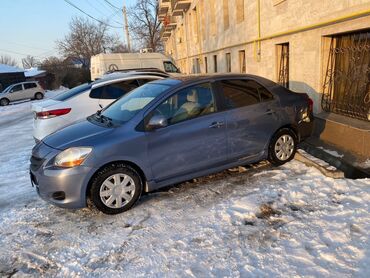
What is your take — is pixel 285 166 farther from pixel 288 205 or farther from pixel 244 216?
pixel 244 216

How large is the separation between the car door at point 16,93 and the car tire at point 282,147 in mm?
25229

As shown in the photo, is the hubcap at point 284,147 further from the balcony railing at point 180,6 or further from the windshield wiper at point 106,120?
the balcony railing at point 180,6

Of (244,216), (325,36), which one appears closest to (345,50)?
(325,36)

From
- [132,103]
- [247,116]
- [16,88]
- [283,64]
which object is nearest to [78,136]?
[132,103]

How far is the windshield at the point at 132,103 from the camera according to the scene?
14.8ft

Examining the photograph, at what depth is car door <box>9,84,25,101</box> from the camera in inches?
1013

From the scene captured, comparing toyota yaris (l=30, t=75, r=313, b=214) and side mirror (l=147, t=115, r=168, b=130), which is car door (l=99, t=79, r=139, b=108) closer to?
toyota yaris (l=30, t=75, r=313, b=214)

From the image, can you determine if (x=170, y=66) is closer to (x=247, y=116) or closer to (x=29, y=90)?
(x=247, y=116)

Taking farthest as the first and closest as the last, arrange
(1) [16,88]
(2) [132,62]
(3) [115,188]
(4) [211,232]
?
(1) [16,88] → (2) [132,62] → (3) [115,188] → (4) [211,232]

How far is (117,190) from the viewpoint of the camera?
4121 millimetres

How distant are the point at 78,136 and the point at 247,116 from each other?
2356mm

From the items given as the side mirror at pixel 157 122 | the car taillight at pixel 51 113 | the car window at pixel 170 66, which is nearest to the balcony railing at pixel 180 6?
the car window at pixel 170 66

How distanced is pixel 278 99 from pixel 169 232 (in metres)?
2.83

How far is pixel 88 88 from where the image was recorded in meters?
7.38
